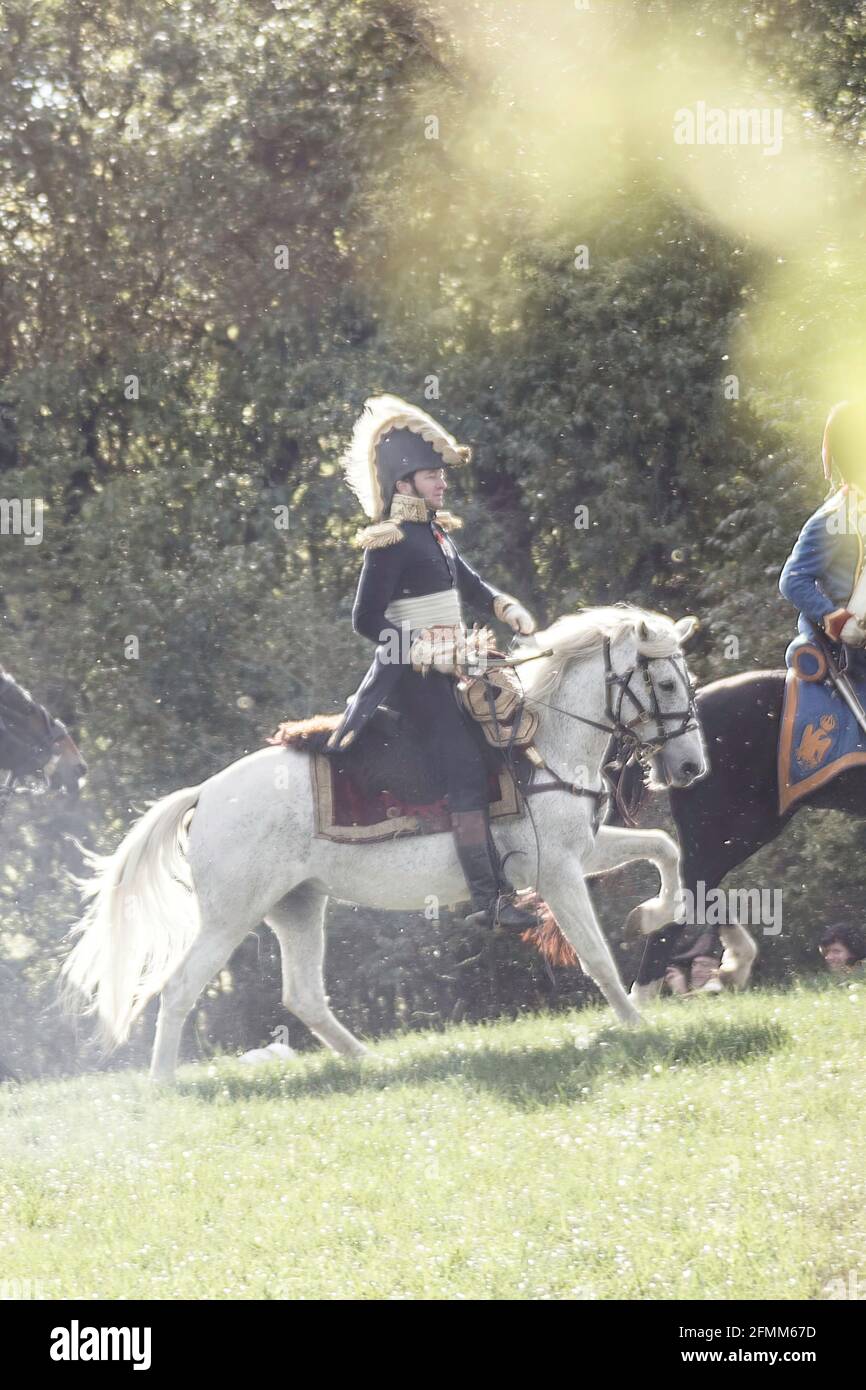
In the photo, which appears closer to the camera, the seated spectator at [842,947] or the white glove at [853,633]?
the white glove at [853,633]

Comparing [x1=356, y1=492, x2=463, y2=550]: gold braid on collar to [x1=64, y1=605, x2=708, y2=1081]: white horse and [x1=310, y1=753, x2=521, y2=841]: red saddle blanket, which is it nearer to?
[x1=64, y1=605, x2=708, y2=1081]: white horse

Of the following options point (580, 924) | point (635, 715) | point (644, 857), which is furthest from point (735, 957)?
point (635, 715)

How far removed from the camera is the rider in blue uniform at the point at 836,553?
9195 millimetres

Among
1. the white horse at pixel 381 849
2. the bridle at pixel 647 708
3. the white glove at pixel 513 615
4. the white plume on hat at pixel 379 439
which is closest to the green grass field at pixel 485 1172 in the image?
the white horse at pixel 381 849

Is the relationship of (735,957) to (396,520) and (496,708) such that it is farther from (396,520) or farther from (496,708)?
(396,520)

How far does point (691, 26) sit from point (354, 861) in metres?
9.55

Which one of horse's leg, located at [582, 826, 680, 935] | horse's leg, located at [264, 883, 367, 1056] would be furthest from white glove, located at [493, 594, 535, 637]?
horse's leg, located at [264, 883, 367, 1056]

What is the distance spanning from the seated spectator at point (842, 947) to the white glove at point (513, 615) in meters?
4.07

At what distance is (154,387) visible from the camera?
16641mm

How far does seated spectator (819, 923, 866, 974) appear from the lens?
1181 cm

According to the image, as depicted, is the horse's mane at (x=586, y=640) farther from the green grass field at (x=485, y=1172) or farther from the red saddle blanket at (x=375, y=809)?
the green grass field at (x=485, y=1172)

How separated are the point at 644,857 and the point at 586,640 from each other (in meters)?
1.23

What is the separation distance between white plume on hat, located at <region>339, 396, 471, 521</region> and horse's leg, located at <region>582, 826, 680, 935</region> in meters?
2.05

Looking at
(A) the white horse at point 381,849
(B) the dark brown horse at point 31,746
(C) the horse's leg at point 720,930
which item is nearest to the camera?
(A) the white horse at point 381,849
